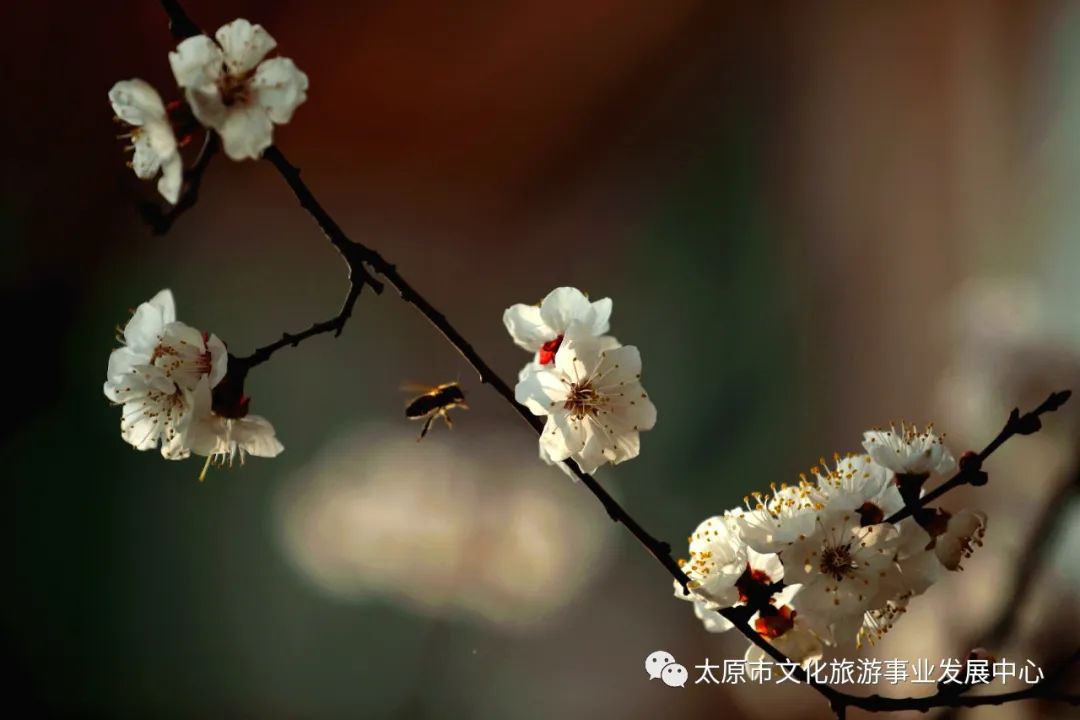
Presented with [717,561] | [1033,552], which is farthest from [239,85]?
[1033,552]

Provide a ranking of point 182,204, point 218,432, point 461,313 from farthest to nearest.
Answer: point 461,313 < point 218,432 < point 182,204

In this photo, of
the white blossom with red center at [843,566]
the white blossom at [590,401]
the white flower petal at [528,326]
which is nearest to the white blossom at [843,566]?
the white blossom with red center at [843,566]

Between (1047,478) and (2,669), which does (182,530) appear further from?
(1047,478)

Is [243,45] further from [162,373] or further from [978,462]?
[978,462]

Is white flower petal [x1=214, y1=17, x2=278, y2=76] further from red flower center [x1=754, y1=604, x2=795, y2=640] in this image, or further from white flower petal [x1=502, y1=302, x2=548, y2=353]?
red flower center [x1=754, y1=604, x2=795, y2=640]

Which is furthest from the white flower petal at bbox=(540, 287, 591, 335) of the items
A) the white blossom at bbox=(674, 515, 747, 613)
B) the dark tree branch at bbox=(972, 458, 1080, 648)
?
the dark tree branch at bbox=(972, 458, 1080, 648)

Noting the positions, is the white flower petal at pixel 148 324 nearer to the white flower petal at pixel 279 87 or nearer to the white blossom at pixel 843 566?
the white flower petal at pixel 279 87
